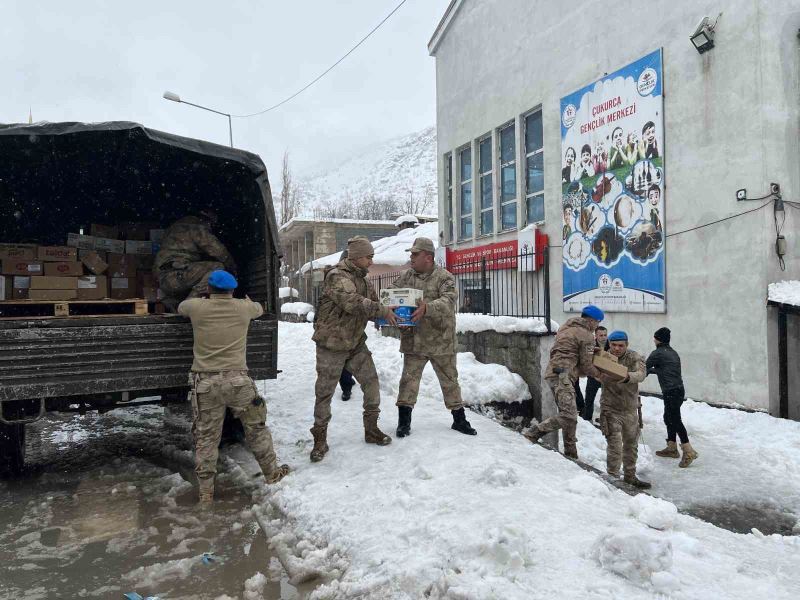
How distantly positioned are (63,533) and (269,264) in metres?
2.78

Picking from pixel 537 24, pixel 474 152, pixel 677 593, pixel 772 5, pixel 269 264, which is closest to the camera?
pixel 677 593

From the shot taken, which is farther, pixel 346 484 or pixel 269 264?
pixel 269 264

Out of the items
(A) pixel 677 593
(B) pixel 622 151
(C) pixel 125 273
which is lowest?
(A) pixel 677 593

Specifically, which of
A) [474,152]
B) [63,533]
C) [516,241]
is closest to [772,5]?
[516,241]

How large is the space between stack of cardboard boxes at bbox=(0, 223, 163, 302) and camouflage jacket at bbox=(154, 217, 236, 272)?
37 cm

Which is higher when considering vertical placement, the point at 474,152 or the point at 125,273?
the point at 474,152

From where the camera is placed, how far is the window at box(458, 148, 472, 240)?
1531 cm

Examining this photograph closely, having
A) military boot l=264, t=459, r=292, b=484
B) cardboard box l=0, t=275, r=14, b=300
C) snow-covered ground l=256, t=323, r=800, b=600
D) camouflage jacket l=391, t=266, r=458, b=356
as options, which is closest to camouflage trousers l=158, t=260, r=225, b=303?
cardboard box l=0, t=275, r=14, b=300

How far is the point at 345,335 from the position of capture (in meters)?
5.08

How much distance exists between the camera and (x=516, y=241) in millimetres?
13141

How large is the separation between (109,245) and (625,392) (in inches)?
219

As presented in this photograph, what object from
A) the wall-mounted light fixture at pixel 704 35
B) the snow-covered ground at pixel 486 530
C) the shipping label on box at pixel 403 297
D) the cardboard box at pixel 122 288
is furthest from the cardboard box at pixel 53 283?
the wall-mounted light fixture at pixel 704 35

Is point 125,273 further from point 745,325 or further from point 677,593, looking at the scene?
point 745,325

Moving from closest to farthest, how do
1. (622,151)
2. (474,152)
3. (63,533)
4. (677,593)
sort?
(677,593) → (63,533) → (622,151) → (474,152)
